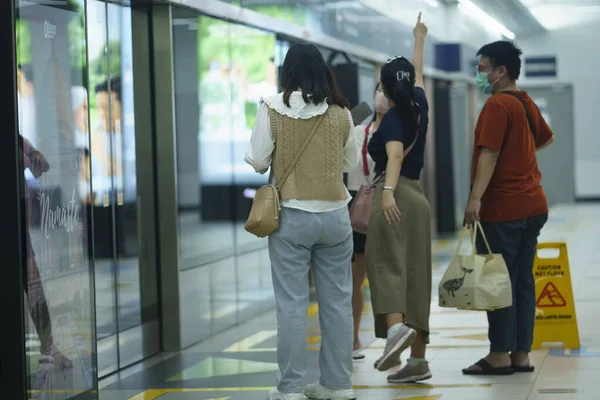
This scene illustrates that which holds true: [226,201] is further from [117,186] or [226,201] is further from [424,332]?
[424,332]

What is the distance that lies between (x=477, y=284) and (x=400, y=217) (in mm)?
504

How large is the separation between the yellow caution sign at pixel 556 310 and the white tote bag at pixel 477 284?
3.80 ft

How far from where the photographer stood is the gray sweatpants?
4.82m

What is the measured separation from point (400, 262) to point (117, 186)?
200 cm

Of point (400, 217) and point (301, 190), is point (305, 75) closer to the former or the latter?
point (301, 190)

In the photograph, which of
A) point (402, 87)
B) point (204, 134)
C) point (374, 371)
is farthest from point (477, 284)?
point (204, 134)

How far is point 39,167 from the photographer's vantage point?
14.6 ft

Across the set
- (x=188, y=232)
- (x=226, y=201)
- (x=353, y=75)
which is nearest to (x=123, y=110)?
(x=188, y=232)

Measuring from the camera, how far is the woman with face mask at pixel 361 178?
589cm

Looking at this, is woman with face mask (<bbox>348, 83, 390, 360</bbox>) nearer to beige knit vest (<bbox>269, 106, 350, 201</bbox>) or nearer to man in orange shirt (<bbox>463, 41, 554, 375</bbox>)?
man in orange shirt (<bbox>463, 41, 554, 375</bbox>)

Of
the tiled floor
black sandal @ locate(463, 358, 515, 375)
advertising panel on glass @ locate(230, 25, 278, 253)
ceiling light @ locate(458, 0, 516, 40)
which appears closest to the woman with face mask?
the tiled floor

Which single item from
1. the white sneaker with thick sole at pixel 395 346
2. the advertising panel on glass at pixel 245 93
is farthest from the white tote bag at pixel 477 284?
the advertising panel on glass at pixel 245 93

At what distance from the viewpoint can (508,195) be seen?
5566 millimetres

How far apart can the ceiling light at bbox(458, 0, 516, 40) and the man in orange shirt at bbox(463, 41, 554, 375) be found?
40.8 ft
